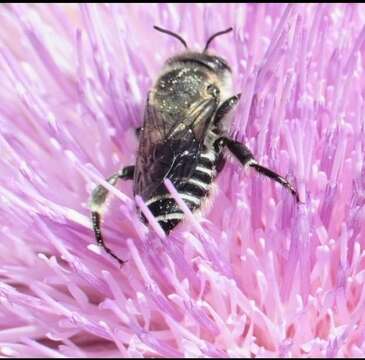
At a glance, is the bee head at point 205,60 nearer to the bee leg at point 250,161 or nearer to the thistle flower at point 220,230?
the thistle flower at point 220,230

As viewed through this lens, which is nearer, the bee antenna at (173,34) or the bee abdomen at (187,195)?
the bee abdomen at (187,195)

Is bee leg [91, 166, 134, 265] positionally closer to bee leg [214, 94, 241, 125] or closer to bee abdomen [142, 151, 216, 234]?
bee abdomen [142, 151, 216, 234]


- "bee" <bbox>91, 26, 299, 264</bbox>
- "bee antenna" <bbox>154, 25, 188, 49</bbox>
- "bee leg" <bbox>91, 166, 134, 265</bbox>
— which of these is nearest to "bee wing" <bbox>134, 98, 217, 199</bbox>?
"bee" <bbox>91, 26, 299, 264</bbox>

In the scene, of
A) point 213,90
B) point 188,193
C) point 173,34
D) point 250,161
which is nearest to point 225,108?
point 213,90

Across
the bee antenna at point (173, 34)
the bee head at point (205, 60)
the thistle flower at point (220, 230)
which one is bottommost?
the thistle flower at point (220, 230)

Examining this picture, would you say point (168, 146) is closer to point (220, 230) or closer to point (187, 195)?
point (187, 195)

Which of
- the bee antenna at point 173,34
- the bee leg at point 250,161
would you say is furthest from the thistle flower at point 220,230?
the bee antenna at point 173,34
